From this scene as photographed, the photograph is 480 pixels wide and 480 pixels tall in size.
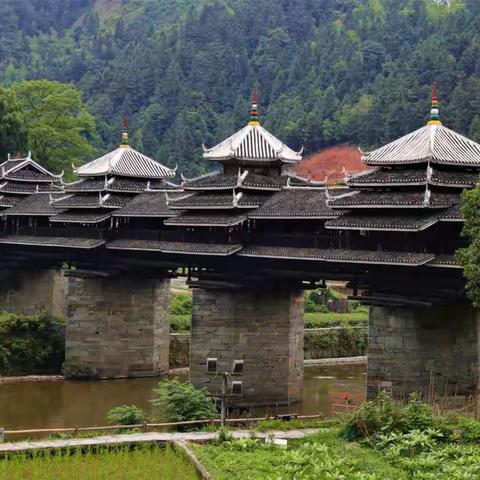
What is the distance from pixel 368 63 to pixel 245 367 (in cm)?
9428

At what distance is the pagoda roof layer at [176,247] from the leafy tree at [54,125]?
33809mm

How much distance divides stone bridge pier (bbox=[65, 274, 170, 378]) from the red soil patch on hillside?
67262 mm

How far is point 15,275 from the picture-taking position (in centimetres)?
5094

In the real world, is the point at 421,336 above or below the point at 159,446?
above

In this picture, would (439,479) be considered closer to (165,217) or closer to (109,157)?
(165,217)

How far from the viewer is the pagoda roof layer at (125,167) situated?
44219 mm

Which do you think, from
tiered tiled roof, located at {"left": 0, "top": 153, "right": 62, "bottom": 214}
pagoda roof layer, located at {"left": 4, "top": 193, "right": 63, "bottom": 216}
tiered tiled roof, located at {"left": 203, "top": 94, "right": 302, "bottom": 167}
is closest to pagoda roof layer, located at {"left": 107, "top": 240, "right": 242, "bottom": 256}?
tiered tiled roof, located at {"left": 203, "top": 94, "right": 302, "bottom": 167}

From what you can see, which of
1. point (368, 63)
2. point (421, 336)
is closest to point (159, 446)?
point (421, 336)

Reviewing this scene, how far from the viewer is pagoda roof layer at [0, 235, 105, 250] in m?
42.3

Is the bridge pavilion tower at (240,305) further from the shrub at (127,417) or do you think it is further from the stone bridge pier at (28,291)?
the stone bridge pier at (28,291)

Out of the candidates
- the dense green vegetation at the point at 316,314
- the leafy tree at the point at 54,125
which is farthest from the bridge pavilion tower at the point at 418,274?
the leafy tree at the point at 54,125

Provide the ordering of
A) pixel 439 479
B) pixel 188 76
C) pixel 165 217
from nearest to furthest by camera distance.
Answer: pixel 439 479 → pixel 165 217 → pixel 188 76

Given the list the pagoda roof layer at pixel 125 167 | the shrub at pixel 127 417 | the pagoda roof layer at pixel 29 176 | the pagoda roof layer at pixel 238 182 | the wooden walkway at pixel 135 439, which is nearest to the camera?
the wooden walkway at pixel 135 439

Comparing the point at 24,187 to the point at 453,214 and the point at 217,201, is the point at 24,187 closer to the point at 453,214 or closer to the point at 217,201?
the point at 217,201
